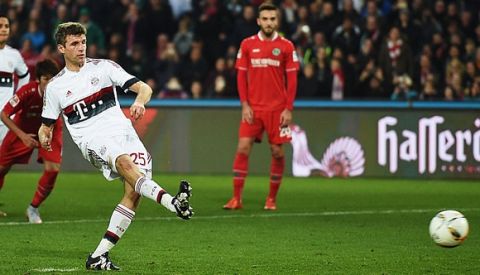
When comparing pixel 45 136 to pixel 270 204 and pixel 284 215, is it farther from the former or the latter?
pixel 270 204

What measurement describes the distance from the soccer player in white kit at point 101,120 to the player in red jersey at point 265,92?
16.0 feet

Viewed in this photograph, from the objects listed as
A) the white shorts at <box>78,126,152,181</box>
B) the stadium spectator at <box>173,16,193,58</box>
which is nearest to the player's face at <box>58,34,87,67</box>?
the white shorts at <box>78,126,152,181</box>

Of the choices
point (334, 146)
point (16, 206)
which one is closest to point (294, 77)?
point (16, 206)

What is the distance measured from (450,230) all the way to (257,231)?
2952 millimetres

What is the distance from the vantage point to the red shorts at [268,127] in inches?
550

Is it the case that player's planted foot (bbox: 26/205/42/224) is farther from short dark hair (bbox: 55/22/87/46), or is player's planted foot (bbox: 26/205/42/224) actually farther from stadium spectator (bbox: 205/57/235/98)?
stadium spectator (bbox: 205/57/235/98)

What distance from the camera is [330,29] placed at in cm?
2192

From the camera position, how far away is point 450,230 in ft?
30.0

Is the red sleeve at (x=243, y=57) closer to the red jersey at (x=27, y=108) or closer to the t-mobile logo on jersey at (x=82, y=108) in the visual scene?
the red jersey at (x=27, y=108)

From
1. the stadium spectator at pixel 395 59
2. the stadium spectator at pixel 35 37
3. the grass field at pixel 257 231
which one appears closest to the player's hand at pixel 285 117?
the grass field at pixel 257 231

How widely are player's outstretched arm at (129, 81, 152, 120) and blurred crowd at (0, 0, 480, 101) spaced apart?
33.5ft

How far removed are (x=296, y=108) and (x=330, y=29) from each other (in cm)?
362

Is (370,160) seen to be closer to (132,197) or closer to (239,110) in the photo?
(239,110)

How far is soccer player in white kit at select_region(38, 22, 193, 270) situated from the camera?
8859 millimetres
